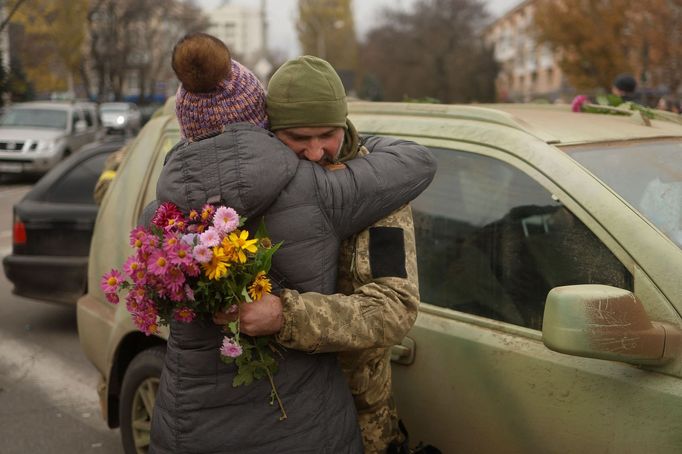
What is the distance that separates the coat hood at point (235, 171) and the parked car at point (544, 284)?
75 centimetres

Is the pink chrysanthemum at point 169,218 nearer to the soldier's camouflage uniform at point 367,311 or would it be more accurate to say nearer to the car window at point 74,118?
the soldier's camouflage uniform at point 367,311

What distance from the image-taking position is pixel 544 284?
2.39 meters

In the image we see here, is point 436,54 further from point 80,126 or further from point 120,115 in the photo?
point 80,126

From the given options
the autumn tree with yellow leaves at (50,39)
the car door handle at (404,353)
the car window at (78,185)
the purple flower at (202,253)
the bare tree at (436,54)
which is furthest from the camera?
the bare tree at (436,54)

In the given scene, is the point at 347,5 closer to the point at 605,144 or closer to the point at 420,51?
the point at 420,51

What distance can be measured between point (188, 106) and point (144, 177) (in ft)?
5.72

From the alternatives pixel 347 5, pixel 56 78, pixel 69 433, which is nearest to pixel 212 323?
pixel 69 433

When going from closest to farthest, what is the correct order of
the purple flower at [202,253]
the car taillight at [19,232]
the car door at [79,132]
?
the purple flower at [202,253] < the car taillight at [19,232] < the car door at [79,132]

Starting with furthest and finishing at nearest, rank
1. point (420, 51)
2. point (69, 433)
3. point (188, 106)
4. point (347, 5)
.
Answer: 1. point (347, 5)
2. point (420, 51)
3. point (69, 433)
4. point (188, 106)

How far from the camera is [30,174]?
17984 millimetres

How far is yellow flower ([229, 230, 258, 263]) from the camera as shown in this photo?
5.85ft

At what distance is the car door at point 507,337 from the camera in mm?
2086

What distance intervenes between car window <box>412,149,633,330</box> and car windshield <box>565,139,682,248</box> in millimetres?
178

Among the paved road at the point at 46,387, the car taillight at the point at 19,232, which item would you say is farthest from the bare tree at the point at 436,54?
the car taillight at the point at 19,232
